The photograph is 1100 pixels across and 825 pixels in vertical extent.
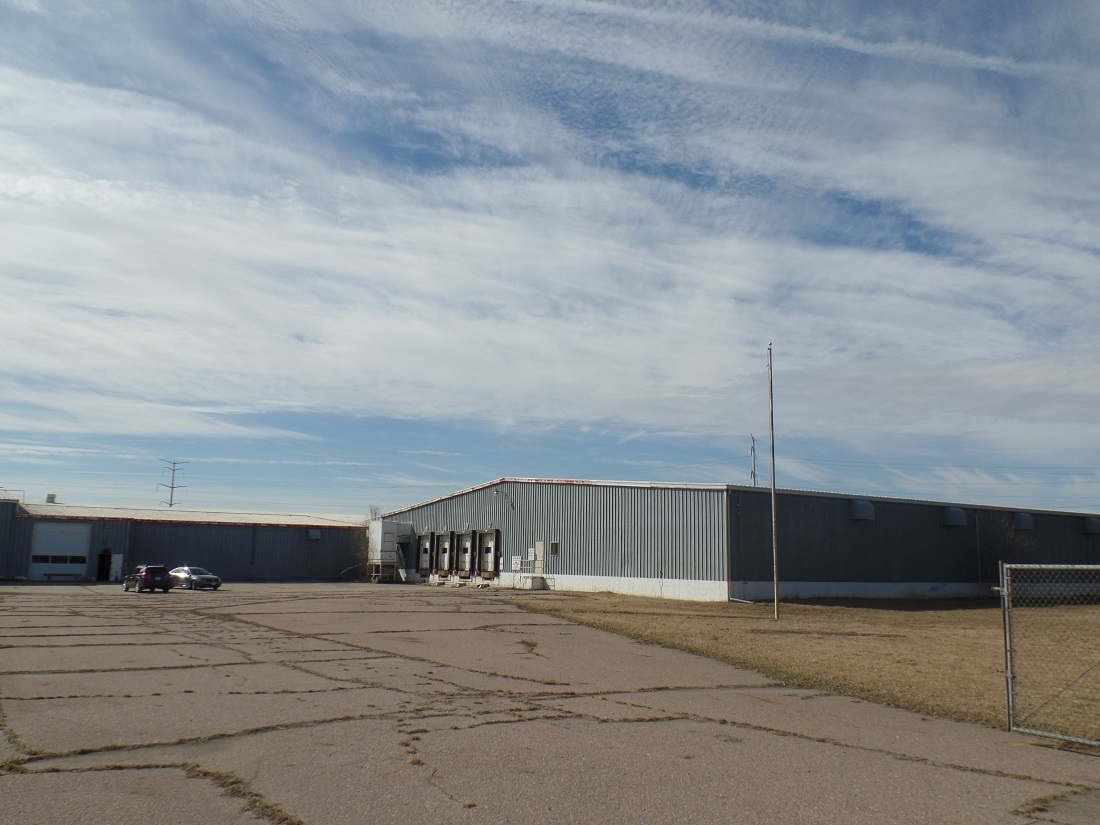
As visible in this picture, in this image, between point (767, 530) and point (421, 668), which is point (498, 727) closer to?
point (421, 668)

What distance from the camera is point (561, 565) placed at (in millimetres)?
44406

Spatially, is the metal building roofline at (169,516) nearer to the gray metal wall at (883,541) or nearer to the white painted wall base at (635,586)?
the white painted wall base at (635,586)

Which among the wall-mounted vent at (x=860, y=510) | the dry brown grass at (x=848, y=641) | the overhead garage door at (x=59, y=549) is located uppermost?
the wall-mounted vent at (x=860, y=510)

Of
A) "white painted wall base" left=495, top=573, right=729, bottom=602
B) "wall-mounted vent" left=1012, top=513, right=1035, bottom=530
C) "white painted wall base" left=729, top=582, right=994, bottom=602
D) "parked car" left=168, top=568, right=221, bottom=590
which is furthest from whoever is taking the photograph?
"wall-mounted vent" left=1012, top=513, right=1035, bottom=530

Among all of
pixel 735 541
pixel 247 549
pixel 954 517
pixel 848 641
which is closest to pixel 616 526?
pixel 735 541

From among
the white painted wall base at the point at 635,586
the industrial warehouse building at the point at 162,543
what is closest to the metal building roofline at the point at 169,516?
the industrial warehouse building at the point at 162,543

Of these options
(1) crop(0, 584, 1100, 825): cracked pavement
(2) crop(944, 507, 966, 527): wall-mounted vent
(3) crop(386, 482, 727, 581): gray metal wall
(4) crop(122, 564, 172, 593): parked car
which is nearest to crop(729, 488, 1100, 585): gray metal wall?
(2) crop(944, 507, 966, 527): wall-mounted vent

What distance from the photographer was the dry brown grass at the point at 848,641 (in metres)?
14.3

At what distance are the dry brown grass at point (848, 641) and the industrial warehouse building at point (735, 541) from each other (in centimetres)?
237

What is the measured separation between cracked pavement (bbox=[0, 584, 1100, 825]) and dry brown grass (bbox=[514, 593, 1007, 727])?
1165 mm

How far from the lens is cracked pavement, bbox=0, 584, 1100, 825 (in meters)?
7.26

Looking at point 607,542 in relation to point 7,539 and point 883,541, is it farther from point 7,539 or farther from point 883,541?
point 7,539

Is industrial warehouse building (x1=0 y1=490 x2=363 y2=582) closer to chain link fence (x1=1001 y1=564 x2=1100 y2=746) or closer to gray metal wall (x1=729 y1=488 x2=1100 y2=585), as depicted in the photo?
gray metal wall (x1=729 y1=488 x2=1100 y2=585)

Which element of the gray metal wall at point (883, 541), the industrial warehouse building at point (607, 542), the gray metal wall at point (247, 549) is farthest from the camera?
the gray metal wall at point (247, 549)
